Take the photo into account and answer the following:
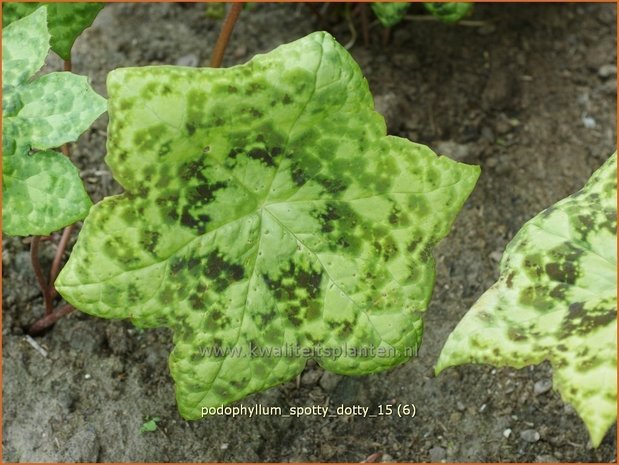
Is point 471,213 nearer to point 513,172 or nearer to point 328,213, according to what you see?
point 513,172

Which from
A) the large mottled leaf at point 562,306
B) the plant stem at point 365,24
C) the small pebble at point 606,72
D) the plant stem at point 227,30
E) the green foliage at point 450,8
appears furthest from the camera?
the small pebble at point 606,72

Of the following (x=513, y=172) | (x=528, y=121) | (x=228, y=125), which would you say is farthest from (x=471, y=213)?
(x=228, y=125)

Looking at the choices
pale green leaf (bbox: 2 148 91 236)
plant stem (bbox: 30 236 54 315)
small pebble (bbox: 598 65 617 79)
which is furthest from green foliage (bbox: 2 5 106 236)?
small pebble (bbox: 598 65 617 79)

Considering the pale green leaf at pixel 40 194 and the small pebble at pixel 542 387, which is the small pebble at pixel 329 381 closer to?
the small pebble at pixel 542 387

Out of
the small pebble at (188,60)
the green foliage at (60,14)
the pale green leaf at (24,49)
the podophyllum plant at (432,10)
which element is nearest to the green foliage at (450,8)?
the podophyllum plant at (432,10)

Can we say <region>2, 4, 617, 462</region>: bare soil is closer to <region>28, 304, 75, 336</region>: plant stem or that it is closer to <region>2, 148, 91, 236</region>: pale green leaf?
<region>28, 304, 75, 336</region>: plant stem

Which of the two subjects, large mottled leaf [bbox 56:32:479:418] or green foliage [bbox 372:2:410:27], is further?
green foliage [bbox 372:2:410:27]
